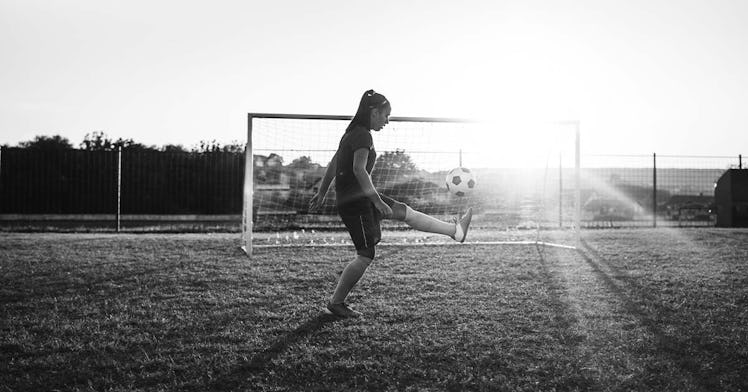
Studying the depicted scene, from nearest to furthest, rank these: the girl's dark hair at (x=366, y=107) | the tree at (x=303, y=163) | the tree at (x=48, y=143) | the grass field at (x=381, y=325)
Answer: the grass field at (x=381, y=325)
the girl's dark hair at (x=366, y=107)
the tree at (x=303, y=163)
the tree at (x=48, y=143)

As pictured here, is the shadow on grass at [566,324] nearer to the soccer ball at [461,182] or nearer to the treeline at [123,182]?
the soccer ball at [461,182]

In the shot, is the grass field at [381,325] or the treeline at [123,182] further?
the treeline at [123,182]

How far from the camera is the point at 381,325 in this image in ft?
14.8

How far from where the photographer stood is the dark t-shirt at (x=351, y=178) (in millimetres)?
4609

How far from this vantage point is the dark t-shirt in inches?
181

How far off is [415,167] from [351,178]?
8153 millimetres

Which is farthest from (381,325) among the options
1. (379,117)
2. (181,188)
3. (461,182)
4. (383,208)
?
(181,188)

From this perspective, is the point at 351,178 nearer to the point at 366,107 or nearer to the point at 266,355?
the point at 366,107

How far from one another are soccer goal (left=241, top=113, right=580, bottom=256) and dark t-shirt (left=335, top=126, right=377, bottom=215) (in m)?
5.08

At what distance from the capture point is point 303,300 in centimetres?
556

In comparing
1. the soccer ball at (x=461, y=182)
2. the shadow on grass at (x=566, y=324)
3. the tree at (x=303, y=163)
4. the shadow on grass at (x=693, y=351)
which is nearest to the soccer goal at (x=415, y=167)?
the tree at (x=303, y=163)

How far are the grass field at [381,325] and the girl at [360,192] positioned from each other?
0.45 m

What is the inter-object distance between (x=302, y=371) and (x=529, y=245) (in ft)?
27.0

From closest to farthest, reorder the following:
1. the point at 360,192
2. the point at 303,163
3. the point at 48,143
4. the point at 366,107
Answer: the point at 360,192
the point at 366,107
the point at 303,163
the point at 48,143
